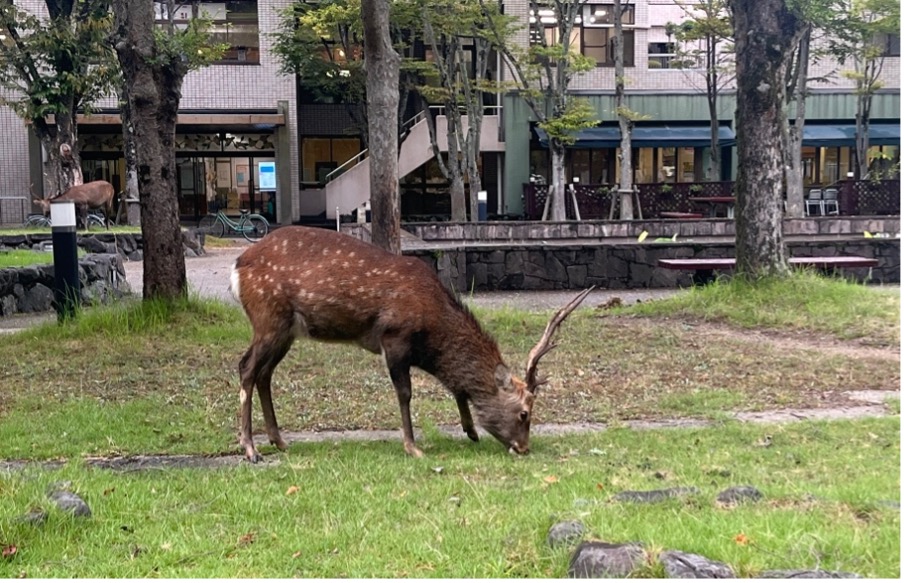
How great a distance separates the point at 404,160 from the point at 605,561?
99.0 feet

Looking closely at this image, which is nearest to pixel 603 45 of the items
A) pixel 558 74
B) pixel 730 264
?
pixel 558 74

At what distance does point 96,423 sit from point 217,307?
4.25 m

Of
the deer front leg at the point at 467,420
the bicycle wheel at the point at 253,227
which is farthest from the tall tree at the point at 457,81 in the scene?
the deer front leg at the point at 467,420

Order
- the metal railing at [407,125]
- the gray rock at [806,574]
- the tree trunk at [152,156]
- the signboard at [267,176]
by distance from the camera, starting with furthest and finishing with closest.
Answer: the metal railing at [407,125] → the signboard at [267,176] → the tree trunk at [152,156] → the gray rock at [806,574]

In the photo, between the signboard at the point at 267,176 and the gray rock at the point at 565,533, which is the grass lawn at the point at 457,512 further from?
the signboard at the point at 267,176

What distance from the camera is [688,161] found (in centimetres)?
3503

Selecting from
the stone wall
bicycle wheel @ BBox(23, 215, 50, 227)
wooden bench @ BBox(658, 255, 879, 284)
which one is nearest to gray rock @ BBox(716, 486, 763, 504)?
the stone wall

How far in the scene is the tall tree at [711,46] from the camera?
1114 inches

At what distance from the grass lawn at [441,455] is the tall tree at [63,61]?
43.6ft

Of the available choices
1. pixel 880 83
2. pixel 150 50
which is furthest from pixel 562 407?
pixel 880 83

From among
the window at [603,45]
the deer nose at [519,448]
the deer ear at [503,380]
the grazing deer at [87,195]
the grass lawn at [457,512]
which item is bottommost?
the deer nose at [519,448]

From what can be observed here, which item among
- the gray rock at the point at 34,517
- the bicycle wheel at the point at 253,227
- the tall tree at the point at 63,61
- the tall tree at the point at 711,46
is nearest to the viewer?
the gray rock at the point at 34,517

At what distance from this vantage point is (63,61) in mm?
21859

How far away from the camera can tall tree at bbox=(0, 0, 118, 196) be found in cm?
2141
